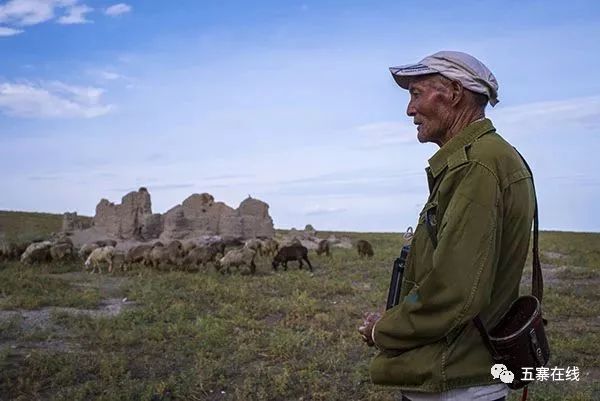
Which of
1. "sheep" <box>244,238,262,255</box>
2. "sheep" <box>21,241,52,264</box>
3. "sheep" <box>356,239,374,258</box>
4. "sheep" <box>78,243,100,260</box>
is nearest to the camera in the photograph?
"sheep" <box>21,241,52,264</box>

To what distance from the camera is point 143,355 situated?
27.1ft

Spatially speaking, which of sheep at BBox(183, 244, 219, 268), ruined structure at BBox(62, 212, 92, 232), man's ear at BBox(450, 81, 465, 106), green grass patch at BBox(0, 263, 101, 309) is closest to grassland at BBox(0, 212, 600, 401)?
green grass patch at BBox(0, 263, 101, 309)

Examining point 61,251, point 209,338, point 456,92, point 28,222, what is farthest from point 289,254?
point 28,222

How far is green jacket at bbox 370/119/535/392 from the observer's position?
7.63ft

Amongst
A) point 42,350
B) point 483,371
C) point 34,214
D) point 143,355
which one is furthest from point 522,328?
point 34,214

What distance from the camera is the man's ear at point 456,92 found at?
2.65 meters

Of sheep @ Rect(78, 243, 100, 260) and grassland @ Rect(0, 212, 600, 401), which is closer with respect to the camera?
grassland @ Rect(0, 212, 600, 401)

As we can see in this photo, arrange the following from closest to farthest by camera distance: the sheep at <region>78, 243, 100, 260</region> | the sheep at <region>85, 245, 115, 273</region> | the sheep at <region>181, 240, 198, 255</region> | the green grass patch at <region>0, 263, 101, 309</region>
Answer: the green grass patch at <region>0, 263, 101, 309</region>
the sheep at <region>85, 245, 115, 273</region>
the sheep at <region>181, 240, 198, 255</region>
the sheep at <region>78, 243, 100, 260</region>

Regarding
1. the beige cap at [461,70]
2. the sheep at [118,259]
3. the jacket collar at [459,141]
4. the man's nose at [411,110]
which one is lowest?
the sheep at [118,259]

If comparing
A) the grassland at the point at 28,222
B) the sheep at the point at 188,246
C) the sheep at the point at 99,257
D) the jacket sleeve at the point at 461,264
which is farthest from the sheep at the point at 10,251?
the jacket sleeve at the point at 461,264

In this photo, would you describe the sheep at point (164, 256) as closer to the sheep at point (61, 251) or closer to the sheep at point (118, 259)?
the sheep at point (118, 259)

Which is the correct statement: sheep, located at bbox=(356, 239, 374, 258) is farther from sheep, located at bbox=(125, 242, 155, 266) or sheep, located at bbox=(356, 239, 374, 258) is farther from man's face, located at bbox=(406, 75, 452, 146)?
man's face, located at bbox=(406, 75, 452, 146)

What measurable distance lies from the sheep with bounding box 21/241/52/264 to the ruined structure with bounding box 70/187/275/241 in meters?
6.64

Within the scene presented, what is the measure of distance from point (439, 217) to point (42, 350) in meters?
7.47
